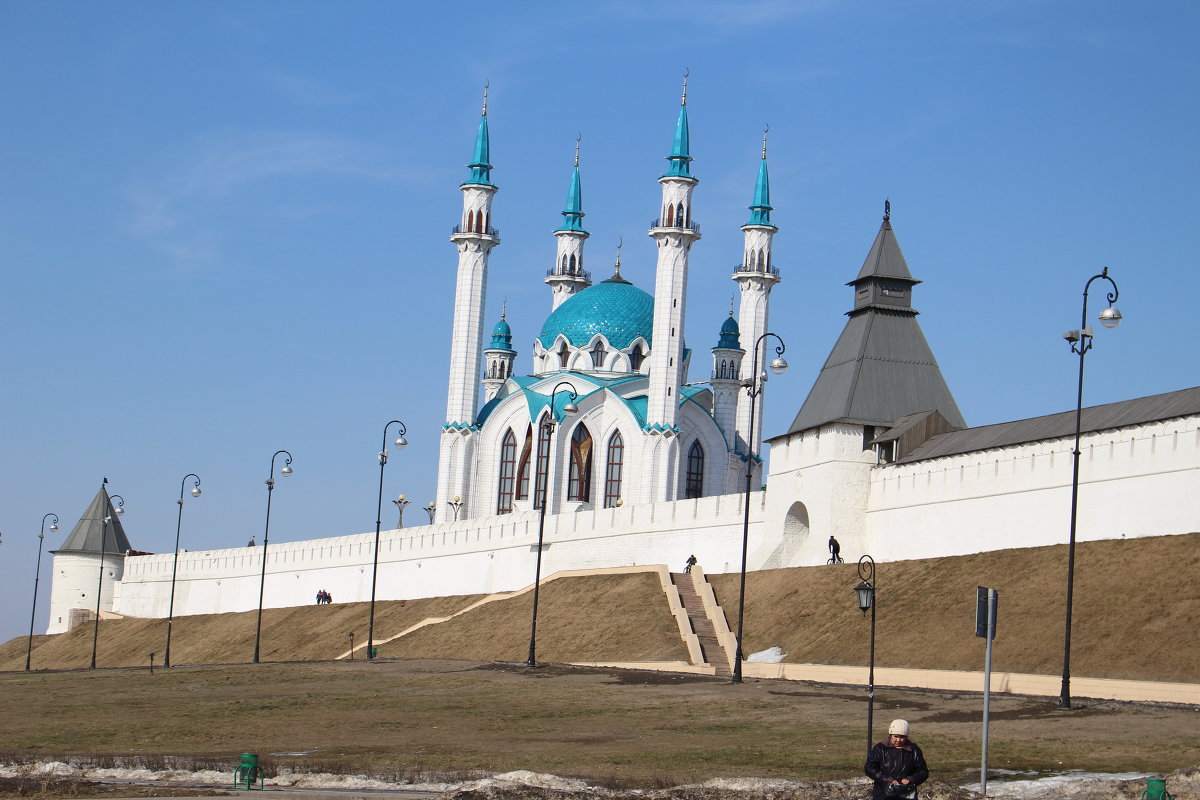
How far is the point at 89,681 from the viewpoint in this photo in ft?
170

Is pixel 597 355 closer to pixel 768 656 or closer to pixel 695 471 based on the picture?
pixel 695 471

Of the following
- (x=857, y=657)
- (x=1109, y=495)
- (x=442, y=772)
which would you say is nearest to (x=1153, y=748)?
(x=442, y=772)

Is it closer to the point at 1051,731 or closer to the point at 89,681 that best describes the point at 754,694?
the point at 1051,731

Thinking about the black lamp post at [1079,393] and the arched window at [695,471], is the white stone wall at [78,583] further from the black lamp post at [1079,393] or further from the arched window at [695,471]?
the black lamp post at [1079,393]

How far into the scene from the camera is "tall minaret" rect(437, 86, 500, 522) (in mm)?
92312

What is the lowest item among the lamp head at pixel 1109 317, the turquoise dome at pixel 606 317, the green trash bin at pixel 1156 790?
the green trash bin at pixel 1156 790

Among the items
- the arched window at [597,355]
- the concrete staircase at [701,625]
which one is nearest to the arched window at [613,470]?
the arched window at [597,355]

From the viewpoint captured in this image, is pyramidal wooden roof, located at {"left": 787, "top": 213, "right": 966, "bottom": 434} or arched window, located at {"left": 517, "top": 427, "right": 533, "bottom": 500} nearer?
pyramidal wooden roof, located at {"left": 787, "top": 213, "right": 966, "bottom": 434}

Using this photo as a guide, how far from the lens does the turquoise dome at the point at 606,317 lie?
9619 cm

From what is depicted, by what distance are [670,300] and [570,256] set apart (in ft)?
67.1

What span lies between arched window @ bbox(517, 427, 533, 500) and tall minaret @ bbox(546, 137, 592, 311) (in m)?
14.3

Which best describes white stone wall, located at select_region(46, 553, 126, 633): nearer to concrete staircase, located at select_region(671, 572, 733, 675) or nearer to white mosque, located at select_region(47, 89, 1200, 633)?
white mosque, located at select_region(47, 89, 1200, 633)

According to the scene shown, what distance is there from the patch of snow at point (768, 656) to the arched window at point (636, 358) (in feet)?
160

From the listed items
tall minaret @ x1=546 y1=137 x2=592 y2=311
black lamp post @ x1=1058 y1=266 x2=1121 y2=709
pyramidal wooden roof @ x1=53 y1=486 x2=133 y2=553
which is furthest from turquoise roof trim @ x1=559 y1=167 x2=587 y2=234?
black lamp post @ x1=1058 y1=266 x2=1121 y2=709
